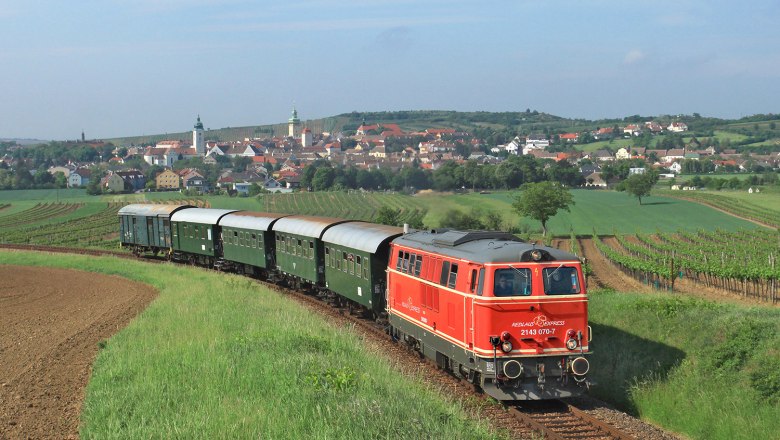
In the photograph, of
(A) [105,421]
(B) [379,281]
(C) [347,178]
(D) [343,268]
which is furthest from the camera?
(C) [347,178]

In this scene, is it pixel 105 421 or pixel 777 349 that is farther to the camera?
pixel 777 349

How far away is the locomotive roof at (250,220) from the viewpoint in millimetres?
39719

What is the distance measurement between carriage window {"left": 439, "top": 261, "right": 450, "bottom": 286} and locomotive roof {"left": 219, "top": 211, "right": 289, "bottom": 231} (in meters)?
21.0

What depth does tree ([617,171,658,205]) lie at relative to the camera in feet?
379

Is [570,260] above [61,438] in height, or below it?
above

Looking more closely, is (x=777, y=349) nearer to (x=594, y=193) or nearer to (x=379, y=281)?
(x=379, y=281)

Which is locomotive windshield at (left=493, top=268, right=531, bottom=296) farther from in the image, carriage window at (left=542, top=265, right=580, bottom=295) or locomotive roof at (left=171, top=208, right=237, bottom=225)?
locomotive roof at (left=171, top=208, right=237, bottom=225)

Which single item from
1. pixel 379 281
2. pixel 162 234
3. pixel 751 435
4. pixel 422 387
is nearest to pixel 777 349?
pixel 751 435

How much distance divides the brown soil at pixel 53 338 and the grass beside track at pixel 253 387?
697mm

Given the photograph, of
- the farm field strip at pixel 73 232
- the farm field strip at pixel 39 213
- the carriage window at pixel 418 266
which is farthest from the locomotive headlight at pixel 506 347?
the farm field strip at pixel 39 213

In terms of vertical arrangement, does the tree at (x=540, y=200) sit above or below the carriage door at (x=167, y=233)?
below

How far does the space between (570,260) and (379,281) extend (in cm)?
920

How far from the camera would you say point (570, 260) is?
57.7 feet

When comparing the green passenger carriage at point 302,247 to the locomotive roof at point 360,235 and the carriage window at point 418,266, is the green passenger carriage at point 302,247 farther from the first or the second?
the carriage window at point 418,266
